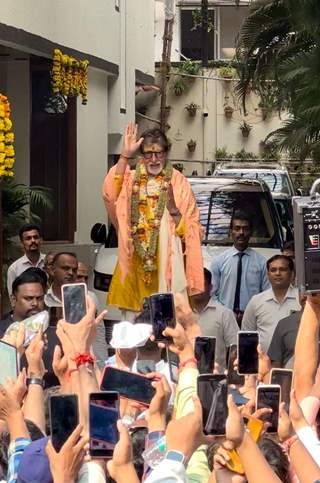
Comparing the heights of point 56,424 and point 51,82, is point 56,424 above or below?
below

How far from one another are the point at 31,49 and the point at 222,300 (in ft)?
19.2

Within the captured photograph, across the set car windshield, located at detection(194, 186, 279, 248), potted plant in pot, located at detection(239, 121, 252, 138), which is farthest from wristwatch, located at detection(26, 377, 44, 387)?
potted plant in pot, located at detection(239, 121, 252, 138)

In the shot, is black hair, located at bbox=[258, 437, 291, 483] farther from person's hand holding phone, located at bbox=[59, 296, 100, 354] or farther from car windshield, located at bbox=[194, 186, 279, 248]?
car windshield, located at bbox=[194, 186, 279, 248]

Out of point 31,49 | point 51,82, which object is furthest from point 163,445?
point 51,82

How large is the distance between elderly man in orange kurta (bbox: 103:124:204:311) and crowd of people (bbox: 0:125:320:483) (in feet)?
0.04

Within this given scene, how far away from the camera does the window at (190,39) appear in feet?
112

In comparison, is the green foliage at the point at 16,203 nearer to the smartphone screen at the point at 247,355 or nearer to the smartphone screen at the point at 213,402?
the smartphone screen at the point at 247,355

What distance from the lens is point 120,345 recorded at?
5.52 m

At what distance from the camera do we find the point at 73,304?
521 cm

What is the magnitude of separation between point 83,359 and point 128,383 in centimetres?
43

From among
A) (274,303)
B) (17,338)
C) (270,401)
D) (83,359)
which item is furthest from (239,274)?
(270,401)

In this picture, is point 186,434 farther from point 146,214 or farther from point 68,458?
point 146,214

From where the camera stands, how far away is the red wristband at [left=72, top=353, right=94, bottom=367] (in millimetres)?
4879

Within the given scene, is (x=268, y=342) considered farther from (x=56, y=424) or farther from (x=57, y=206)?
(x=57, y=206)
